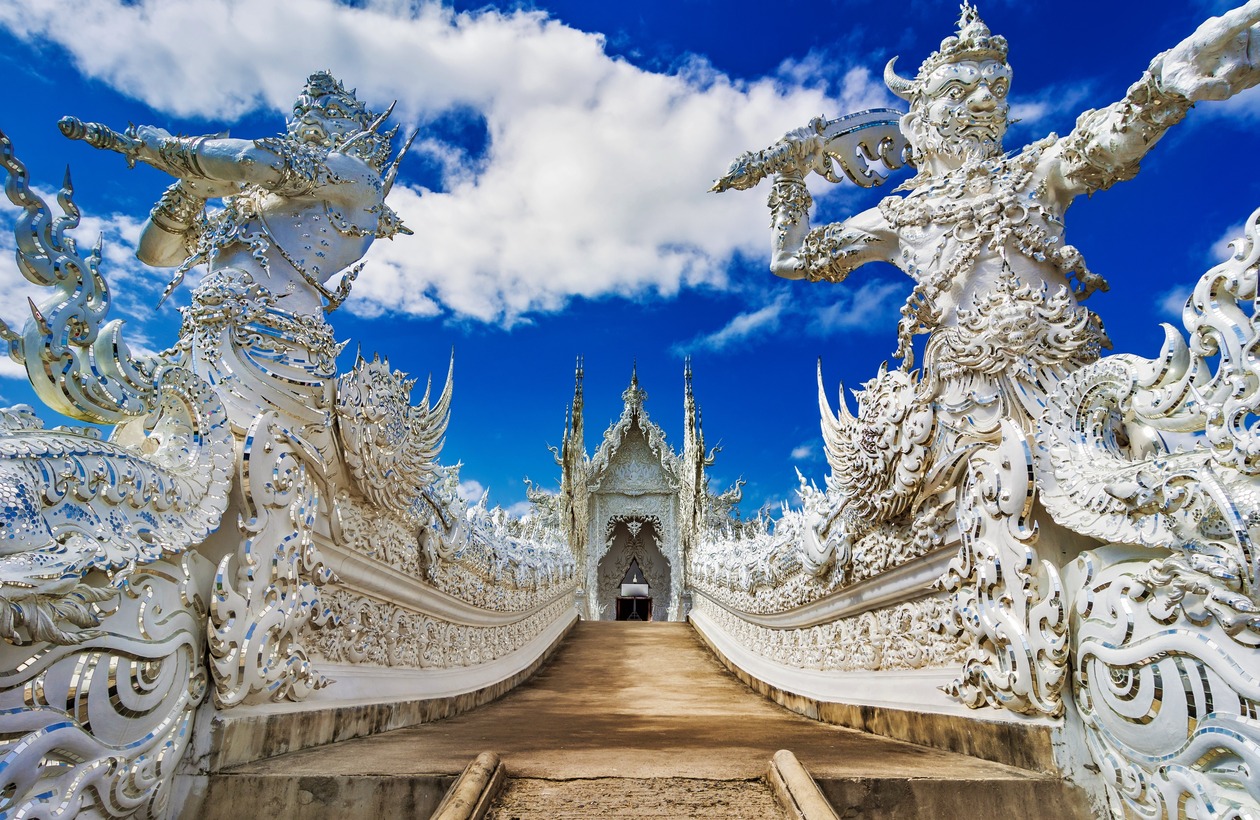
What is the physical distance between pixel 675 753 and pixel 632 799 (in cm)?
70

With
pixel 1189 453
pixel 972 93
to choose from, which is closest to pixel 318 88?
pixel 972 93

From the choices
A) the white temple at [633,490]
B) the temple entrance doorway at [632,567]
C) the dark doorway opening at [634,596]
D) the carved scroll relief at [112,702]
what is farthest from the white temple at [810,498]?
the dark doorway opening at [634,596]

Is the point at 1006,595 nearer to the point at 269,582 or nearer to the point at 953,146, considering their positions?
the point at 953,146

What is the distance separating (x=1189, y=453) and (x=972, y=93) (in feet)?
7.54

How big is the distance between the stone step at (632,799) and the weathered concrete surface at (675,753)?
36 millimetres

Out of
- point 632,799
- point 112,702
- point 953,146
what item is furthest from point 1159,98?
point 112,702

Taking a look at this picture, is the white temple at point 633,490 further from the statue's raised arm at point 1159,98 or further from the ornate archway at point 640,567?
the statue's raised arm at point 1159,98

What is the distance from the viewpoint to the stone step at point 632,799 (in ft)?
6.40

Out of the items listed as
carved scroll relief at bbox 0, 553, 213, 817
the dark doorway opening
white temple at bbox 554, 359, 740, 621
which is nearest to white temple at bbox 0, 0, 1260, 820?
carved scroll relief at bbox 0, 553, 213, 817

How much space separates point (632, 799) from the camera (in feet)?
6.71

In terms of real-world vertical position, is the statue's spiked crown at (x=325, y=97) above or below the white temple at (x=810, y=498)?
above

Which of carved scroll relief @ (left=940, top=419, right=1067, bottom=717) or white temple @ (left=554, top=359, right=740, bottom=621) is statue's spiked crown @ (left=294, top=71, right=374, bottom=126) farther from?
white temple @ (left=554, top=359, right=740, bottom=621)

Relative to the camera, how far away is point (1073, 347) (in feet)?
9.19

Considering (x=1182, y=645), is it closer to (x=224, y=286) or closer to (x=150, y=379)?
(x=150, y=379)
